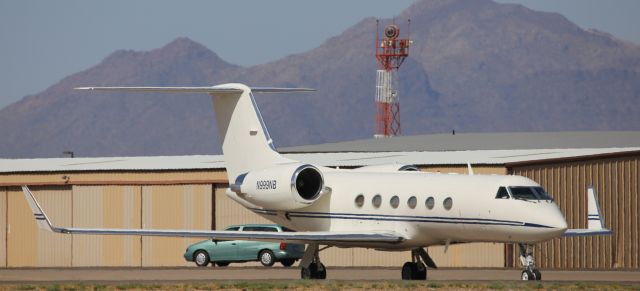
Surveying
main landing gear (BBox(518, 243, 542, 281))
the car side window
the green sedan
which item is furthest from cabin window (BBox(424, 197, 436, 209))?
the car side window

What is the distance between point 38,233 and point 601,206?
2218cm

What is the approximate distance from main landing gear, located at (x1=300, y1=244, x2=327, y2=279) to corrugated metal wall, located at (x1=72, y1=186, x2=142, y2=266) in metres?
19.9

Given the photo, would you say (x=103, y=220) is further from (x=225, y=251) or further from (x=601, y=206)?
(x=601, y=206)

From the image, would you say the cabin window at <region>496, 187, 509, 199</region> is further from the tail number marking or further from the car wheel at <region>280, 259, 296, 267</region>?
the car wheel at <region>280, 259, 296, 267</region>

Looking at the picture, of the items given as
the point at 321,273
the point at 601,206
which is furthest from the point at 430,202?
the point at 601,206

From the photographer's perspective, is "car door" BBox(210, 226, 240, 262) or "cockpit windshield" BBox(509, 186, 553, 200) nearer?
"cockpit windshield" BBox(509, 186, 553, 200)

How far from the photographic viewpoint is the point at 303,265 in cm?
4209

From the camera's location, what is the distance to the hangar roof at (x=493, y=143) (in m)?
68.6

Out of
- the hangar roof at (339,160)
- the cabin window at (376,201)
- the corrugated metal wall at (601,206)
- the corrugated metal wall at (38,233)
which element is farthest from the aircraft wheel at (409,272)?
the corrugated metal wall at (38,233)

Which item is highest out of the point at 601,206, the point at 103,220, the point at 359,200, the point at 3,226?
the point at 359,200

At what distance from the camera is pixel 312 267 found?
4212 cm

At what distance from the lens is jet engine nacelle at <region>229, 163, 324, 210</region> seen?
143 ft

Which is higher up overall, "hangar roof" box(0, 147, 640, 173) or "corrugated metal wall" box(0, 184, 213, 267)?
"hangar roof" box(0, 147, 640, 173)

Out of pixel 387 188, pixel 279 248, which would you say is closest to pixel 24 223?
pixel 279 248
